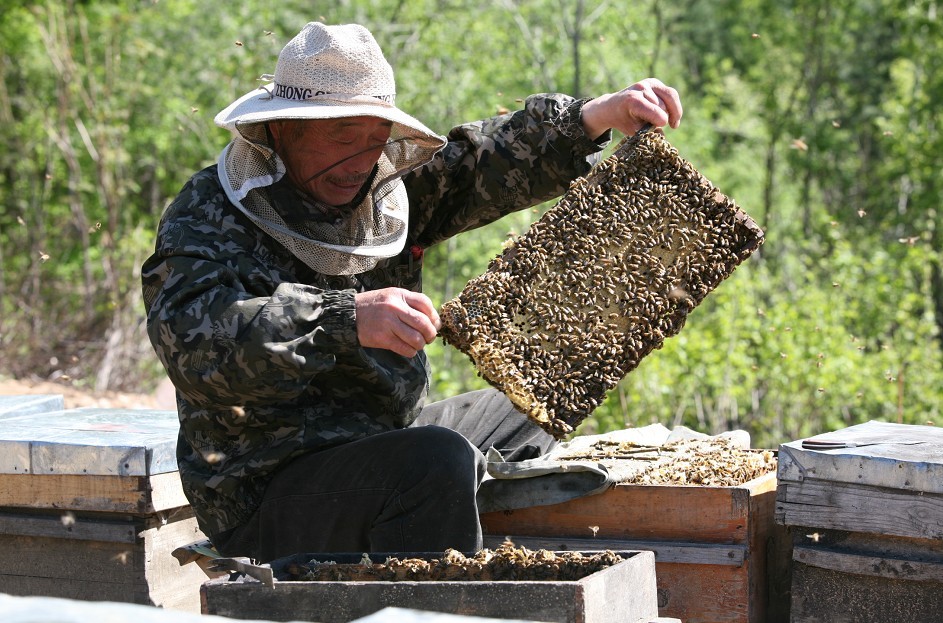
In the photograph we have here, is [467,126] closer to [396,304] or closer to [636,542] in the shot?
[396,304]

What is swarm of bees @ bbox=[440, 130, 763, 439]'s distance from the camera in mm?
3000

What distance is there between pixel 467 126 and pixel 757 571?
1818 mm

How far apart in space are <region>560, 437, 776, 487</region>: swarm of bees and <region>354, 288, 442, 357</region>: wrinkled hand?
102 cm

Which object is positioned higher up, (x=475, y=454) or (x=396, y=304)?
(x=396, y=304)

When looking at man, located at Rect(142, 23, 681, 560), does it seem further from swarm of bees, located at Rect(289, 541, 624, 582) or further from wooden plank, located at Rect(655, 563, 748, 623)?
wooden plank, located at Rect(655, 563, 748, 623)

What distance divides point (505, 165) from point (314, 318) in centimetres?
120

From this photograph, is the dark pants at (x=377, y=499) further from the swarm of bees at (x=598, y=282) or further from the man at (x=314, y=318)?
the swarm of bees at (x=598, y=282)

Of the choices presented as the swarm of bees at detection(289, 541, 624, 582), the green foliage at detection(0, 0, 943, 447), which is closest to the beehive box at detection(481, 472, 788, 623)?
the swarm of bees at detection(289, 541, 624, 582)

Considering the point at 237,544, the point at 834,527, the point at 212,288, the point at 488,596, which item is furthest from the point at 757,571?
the point at 212,288

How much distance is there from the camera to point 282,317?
2793 mm

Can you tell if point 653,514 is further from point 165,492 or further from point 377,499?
point 165,492

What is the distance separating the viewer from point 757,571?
336cm

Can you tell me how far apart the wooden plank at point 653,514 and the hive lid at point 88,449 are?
1.13 meters

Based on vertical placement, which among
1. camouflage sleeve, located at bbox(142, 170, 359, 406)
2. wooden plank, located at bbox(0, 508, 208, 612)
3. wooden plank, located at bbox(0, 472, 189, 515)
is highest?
camouflage sleeve, located at bbox(142, 170, 359, 406)
